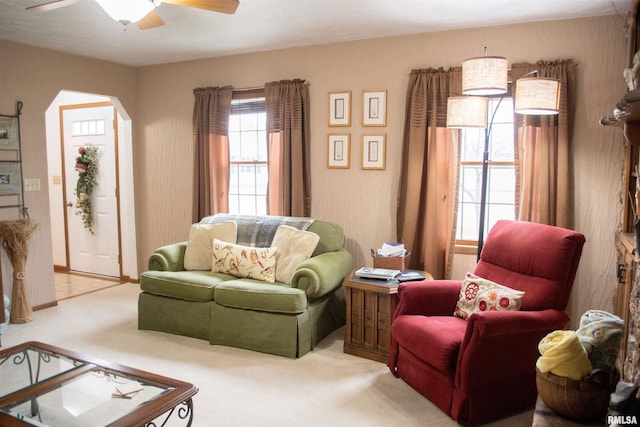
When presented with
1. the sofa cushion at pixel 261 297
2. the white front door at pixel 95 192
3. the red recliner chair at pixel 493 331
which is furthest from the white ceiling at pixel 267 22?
the sofa cushion at pixel 261 297

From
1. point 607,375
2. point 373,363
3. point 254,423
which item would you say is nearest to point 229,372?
point 254,423

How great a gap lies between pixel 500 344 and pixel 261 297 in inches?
66.3

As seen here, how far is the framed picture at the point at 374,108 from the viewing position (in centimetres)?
412

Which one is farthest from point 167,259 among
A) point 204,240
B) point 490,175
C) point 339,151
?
point 490,175

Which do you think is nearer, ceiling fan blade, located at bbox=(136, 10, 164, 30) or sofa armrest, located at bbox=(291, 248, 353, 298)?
ceiling fan blade, located at bbox=(136, 10, 164, 30)

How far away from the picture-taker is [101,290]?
5289mm

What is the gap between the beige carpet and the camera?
2645 millimetres

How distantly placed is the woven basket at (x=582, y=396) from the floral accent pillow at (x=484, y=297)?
0.94 metres

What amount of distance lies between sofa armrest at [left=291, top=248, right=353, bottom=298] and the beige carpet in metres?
0.47

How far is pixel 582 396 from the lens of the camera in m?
1.73

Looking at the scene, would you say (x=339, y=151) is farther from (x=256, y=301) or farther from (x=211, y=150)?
(x=256, y=301)

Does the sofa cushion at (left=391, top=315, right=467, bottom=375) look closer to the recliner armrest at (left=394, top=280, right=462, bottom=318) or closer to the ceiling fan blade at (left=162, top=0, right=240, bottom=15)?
the recliner armrest at (left=394, top=280, right=462, bottom=318)

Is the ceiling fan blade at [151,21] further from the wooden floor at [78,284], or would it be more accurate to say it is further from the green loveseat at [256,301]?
the wooden floor at [78,284]

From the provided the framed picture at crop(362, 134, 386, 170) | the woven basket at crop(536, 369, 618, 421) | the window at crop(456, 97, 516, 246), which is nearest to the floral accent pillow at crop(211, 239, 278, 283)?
the framed picture at crop(362, 134, 386, 170)
